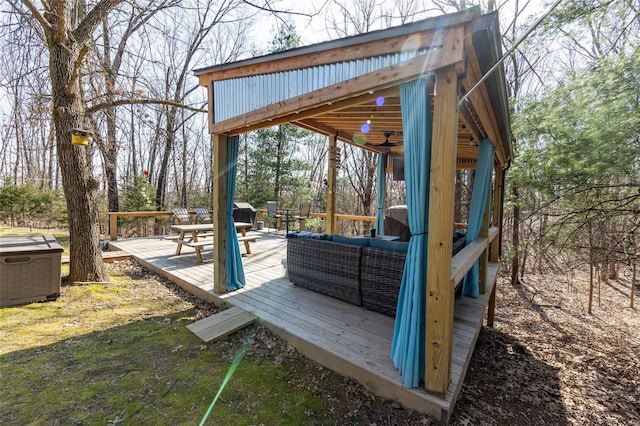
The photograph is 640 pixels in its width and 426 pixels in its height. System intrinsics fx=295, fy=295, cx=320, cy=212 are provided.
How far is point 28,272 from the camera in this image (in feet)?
12.1

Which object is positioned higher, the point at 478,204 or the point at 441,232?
the point at 478,204

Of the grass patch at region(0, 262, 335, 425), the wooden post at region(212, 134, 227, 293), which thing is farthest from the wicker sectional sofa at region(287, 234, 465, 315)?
the grass patch at region(0, 262, 335, 425)

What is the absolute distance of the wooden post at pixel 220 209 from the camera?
382 centimetres

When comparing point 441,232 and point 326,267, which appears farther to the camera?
point 326,267

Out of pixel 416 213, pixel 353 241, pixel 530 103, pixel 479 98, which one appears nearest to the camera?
pixel 416 213

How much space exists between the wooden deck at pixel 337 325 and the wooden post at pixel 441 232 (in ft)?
0.87

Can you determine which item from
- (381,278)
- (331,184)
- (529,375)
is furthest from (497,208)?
(381,278)

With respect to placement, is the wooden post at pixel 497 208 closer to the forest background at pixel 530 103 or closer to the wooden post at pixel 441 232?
the forest background at pixel 530 103

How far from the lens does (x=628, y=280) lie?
8773 mm

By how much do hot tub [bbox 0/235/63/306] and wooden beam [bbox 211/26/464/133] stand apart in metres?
2.92

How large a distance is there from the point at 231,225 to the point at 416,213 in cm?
264

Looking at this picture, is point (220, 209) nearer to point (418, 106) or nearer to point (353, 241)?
point (353, 241)

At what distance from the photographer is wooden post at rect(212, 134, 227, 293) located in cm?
382

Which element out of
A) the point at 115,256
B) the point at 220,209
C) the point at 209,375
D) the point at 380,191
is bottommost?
the point at 209,375
